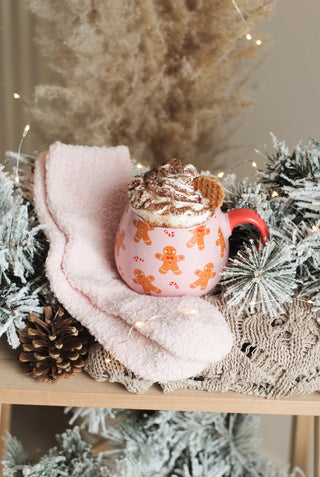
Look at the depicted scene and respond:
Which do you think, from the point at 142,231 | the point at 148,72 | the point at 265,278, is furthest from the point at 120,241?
the point at 148,72

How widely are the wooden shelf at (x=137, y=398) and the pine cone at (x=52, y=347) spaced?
0.6 inches

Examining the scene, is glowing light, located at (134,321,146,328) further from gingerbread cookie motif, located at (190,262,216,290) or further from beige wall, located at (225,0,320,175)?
beige wall, located at (225,0,320,175)

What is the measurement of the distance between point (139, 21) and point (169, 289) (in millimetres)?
479

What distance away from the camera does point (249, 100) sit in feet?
2.52

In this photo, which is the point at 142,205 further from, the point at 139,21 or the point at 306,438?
the point at 306,438

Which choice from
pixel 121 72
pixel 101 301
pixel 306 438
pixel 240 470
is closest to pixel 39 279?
pixel 101 301

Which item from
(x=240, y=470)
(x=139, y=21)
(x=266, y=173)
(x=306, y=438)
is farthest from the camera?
(x=306, y=438)

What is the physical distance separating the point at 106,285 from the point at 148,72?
1.40 feet

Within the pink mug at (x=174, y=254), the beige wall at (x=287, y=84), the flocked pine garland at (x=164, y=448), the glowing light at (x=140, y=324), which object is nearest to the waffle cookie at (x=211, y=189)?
the pink mug at (x=174, y=254)

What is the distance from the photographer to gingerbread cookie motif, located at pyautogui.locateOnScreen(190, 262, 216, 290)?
47 centimetres

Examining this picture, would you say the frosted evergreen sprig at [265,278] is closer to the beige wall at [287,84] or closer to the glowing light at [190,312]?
the glowing light at [190,312]

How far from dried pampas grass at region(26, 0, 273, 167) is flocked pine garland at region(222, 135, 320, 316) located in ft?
0.85

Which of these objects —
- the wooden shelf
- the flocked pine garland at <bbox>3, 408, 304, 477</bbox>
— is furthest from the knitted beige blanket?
the flocked pine garland at <bbox>3, 408, 304, 477</bbox>

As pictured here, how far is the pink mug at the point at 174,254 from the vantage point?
1.47 feet
